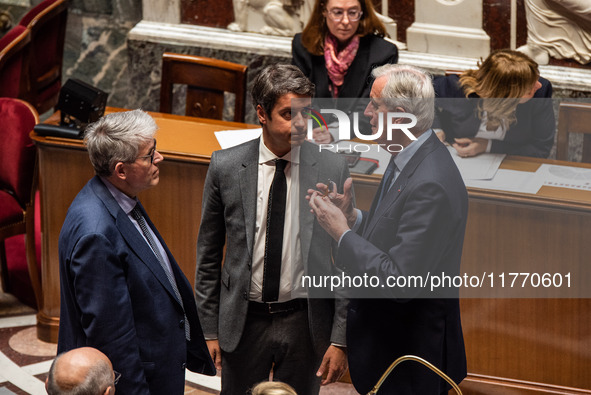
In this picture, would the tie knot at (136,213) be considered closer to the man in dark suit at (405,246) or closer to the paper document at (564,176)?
the man in dark suit at (405,246)

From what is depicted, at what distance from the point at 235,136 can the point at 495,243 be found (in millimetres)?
1351

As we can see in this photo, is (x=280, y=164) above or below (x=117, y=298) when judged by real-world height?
above

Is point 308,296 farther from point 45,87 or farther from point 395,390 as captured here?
point 45,87

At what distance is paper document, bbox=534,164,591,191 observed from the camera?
3.54 metres

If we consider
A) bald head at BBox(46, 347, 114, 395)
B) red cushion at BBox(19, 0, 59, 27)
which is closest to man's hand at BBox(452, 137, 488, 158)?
bald head at BBox(46, 347, 114, 395)

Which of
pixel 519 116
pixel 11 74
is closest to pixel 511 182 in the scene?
pixel 519 116

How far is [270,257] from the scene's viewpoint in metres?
2.79

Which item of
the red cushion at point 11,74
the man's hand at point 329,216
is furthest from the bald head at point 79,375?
the red cushion at point 11,74

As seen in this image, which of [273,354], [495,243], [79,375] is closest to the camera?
[79,375]

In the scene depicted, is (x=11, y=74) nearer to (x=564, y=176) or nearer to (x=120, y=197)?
(x=120, y=197)

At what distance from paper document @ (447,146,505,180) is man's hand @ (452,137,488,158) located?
0.06 ft

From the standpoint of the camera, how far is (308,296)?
2.82m

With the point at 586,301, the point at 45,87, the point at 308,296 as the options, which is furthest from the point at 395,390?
the point at 45,87

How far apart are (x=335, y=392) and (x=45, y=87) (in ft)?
11.2
